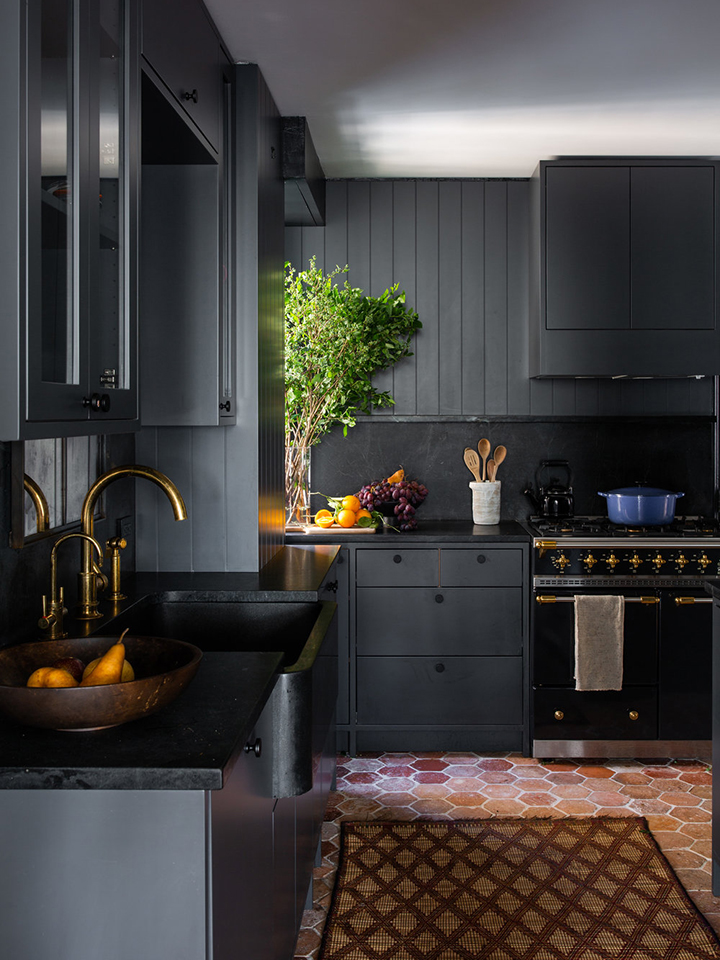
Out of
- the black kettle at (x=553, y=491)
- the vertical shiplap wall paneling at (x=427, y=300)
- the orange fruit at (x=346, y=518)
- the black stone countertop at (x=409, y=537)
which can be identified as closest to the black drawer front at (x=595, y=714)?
the black stone countertop at (x=409, y=537)

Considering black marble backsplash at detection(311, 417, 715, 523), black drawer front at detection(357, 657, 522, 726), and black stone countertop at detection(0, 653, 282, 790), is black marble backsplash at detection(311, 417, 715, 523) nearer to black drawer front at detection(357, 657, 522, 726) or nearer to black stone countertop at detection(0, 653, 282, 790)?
black drawer front at detection(357, 657, 522, 726)

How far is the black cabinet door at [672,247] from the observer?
402 centimetres

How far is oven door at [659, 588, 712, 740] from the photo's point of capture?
12.6ft

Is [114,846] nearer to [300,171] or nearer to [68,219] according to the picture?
[68,219]

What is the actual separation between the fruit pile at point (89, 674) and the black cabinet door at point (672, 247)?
3.19m

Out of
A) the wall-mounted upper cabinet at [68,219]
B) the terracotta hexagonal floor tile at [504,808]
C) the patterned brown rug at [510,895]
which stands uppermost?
the wall-mounted upper cabinet at [68,219]

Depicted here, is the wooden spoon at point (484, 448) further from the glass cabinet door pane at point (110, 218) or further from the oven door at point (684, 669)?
the glass cabinet door pane at point (110, 218)

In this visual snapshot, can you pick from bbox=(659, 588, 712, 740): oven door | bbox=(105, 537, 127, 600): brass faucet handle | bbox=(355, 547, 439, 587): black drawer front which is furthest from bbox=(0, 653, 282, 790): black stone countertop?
bbox=(659, 588, 712, 740): oven door

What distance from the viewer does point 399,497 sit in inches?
162

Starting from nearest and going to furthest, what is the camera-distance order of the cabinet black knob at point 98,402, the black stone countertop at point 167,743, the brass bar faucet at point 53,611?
the black stone countertop at point 167,743 → the cabinet black knob at point 98,402 → the brass bar faucet at point 53,611

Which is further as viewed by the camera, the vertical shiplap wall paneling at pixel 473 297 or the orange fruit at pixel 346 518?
the vertical shiplap wall paneling at pixel 473 297

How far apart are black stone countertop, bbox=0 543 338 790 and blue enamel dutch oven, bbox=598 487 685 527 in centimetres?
256

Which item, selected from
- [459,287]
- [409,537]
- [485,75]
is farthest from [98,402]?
[459,287]

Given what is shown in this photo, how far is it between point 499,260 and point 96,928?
3718 millimetres
